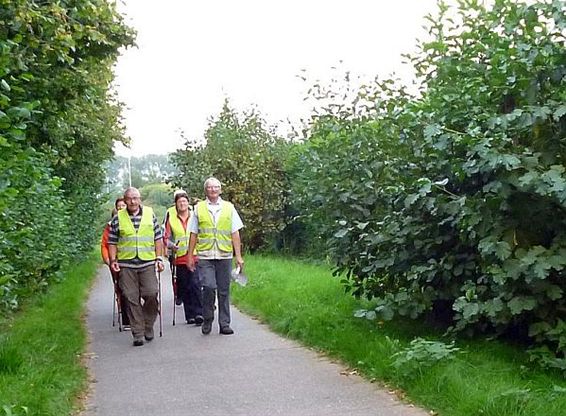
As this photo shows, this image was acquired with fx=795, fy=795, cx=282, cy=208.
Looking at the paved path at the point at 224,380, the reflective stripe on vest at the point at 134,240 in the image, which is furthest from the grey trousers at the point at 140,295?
the paved path at the point at 224,380

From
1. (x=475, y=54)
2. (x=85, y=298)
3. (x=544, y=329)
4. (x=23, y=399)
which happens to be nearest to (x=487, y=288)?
(x=544, y=329)

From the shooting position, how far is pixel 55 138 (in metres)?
14.0

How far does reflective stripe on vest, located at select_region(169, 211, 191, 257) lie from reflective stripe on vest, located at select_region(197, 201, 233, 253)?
1.42 metres

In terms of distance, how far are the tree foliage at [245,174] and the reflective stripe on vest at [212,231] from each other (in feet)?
49.4

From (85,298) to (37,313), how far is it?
365 cm

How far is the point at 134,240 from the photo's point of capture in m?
9.61

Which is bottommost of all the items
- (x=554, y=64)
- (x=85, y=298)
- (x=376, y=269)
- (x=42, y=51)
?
(x=85, y=298)

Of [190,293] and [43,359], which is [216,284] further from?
[43,359]

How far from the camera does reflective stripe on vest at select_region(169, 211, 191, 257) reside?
11.3 m

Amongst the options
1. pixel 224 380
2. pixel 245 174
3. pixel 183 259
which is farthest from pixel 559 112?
pixel 245 174

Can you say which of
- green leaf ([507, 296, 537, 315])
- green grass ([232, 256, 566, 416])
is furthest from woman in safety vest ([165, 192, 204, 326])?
green leaf ([507, 296, 537, 315])

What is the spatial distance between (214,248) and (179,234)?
5.87 feet

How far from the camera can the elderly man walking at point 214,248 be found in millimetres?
9766

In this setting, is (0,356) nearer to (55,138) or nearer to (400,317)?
(400,317)
